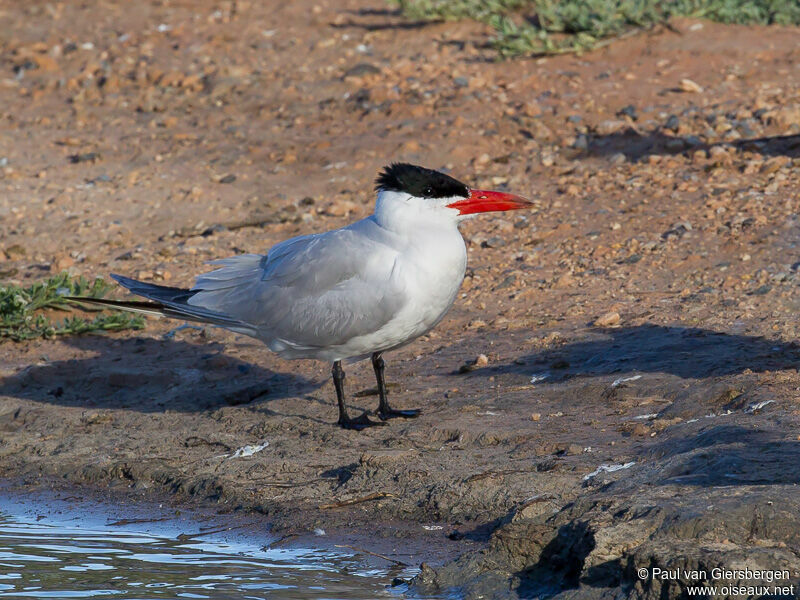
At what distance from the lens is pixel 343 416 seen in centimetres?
581

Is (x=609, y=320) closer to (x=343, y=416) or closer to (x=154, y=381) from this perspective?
(x=343, y=416)

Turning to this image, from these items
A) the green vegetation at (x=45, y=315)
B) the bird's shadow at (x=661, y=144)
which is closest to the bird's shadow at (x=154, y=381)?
the green vegetation at (x=45, y=315)

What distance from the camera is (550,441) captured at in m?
5.15

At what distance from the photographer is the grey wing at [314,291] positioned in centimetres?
557

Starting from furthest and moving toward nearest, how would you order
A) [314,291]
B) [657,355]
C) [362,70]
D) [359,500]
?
[362,70] < [657,355] < [314,291] < [359,500]

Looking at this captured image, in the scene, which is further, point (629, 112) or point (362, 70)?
point (362, 70)

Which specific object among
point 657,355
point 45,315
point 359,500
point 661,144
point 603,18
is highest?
point 603,18

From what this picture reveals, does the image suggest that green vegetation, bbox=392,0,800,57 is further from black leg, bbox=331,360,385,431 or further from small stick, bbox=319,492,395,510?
small stick, bbox=319,492,395,510

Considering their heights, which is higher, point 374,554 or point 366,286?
point 366,286

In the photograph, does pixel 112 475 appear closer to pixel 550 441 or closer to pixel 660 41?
pixel 550 441

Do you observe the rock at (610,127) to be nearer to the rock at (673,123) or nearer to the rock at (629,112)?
the rock at (629,112)

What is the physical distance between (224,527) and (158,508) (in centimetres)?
45

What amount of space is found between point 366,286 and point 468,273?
205cm

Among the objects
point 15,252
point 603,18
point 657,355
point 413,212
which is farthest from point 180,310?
point 603,18
